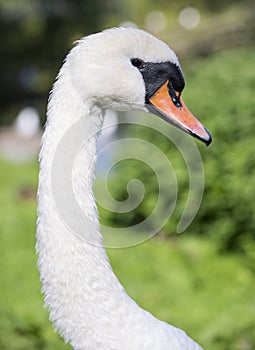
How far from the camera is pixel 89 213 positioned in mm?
2223

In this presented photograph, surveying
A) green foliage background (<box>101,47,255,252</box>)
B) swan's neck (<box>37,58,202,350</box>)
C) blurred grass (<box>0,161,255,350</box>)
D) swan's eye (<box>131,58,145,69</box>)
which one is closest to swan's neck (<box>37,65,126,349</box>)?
swan's neck (<box>37,58,202,350</box>)

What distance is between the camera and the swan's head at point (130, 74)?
217 cm

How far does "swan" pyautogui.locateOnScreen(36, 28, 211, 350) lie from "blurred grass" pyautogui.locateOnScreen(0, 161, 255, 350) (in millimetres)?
1772

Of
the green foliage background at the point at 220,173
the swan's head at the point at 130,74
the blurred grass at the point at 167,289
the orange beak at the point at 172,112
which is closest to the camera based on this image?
the swan's head at the point at 130,74

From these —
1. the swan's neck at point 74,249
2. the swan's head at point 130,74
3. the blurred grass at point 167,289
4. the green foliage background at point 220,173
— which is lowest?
the swan's neck at point 74,249

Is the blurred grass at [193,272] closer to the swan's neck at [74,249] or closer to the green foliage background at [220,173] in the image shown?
the green foliage background at [220,173]

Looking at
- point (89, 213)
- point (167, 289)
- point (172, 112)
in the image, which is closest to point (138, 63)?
point (172, 112)

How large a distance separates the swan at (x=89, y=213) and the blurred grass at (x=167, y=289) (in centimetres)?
177

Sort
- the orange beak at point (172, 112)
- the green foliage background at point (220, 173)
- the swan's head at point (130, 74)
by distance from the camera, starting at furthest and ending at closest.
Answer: the green foliage background at point (220, 173) < the orange beak at point (172, 112) < the swan's head at point (130, 74)

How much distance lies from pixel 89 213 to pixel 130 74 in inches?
16.1

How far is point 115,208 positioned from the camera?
6211 millimetres

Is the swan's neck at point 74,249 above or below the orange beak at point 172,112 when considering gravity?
below

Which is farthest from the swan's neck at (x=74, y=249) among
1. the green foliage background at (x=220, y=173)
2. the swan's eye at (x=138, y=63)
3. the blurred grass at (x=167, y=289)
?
the green foliage background at (x=220, y=173)

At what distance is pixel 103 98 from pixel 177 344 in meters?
0.73
